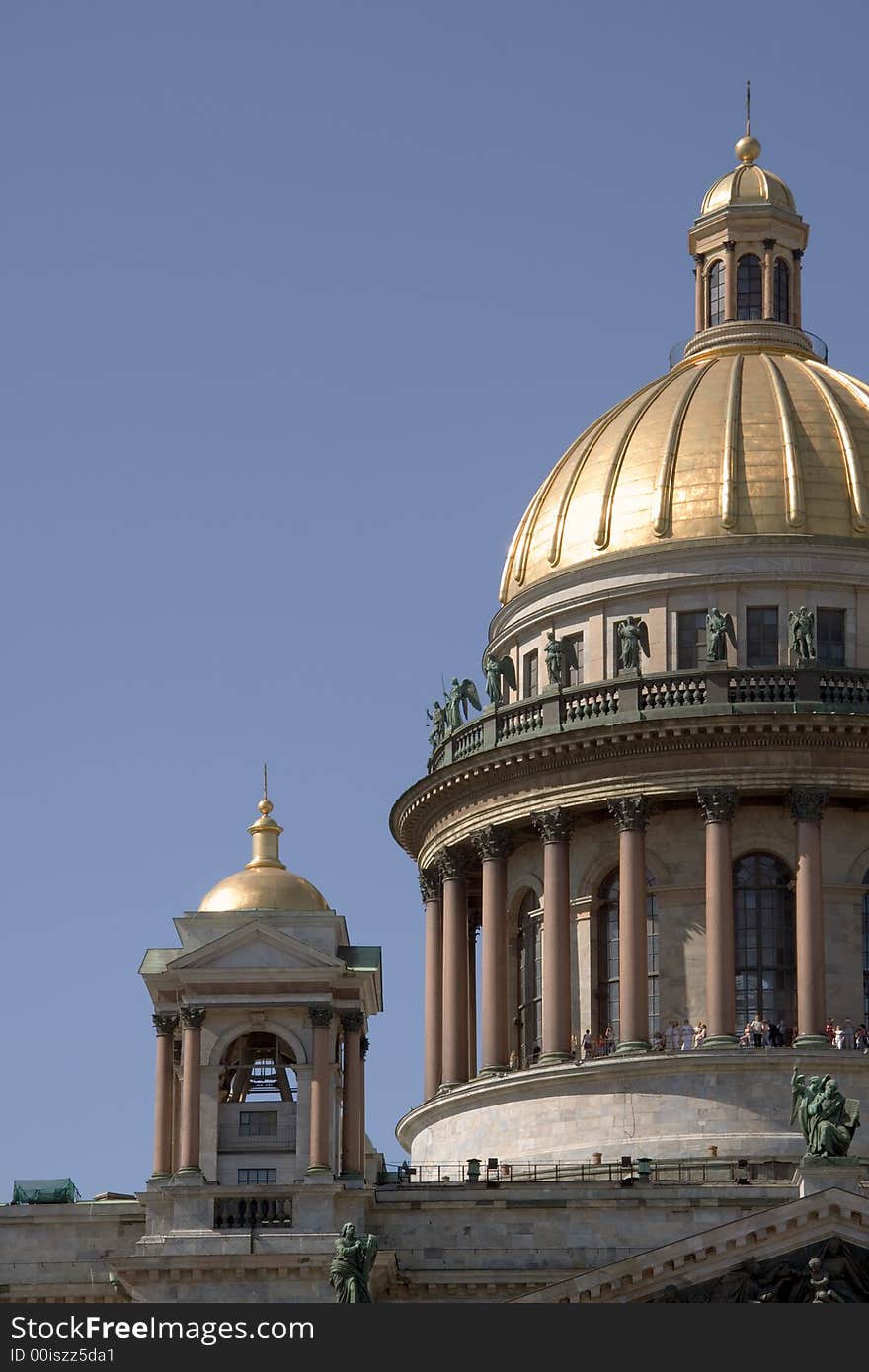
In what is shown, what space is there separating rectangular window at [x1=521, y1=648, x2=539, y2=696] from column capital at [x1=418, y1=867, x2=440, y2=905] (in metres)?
5.27

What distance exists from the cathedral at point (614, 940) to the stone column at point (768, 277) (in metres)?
Result: 0.16

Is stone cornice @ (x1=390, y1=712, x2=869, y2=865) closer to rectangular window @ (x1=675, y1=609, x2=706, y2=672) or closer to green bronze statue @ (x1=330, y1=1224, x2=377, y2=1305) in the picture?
rectangular window @ (x1=675, y1=609, x2=706, y2=672)

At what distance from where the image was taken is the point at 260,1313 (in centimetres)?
7256

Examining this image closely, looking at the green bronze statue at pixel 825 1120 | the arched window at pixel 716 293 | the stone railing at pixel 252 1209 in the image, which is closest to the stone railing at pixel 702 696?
the arched window at pixel 716 293

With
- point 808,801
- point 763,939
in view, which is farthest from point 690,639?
point 763,939

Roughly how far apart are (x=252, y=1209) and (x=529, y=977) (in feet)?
62.8

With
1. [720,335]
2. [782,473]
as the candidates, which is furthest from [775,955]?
[720,335]

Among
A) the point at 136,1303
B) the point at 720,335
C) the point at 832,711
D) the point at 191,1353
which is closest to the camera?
the point at 191,1353

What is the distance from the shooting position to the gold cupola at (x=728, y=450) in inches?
3964

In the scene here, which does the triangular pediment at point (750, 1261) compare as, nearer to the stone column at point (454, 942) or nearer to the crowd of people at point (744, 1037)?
the crowd of people at point (744, 1037)

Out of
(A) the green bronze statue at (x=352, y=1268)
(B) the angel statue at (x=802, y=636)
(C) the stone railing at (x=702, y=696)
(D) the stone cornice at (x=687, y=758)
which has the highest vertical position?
(B) the angel statue at (x=802, y=636)

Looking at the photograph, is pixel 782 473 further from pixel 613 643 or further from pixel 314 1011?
pixel 314 1011

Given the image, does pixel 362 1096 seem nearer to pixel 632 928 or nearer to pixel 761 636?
pixel 632 928

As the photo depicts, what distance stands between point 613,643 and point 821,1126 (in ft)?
72.9
